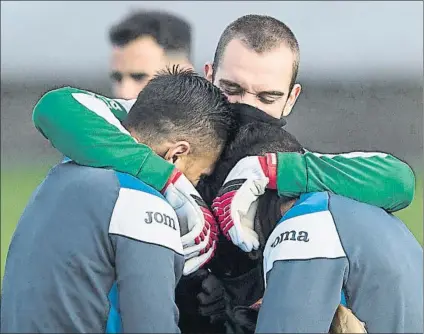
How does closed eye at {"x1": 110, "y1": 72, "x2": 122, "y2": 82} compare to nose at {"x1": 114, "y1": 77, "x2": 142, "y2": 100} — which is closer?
nose at {"x1": 114, "y1": 77, "x2": 142, "y2": 100}

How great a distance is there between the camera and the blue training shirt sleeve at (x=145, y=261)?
1268 millimetres

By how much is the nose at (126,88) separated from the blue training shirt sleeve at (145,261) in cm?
122

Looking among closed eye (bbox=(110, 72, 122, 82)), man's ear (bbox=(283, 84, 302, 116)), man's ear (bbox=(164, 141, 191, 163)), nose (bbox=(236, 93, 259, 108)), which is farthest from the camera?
closed eye (bbox=(110, 72, 122, 82))

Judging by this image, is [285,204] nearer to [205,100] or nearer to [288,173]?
[288,173]

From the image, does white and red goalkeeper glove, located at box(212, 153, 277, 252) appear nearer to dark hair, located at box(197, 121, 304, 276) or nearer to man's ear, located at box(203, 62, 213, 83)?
dark hair, located at box(197, 121, 304, 276)

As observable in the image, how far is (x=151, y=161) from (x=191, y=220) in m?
0.11

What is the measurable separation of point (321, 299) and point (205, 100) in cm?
41

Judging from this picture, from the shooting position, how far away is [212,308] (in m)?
1.52

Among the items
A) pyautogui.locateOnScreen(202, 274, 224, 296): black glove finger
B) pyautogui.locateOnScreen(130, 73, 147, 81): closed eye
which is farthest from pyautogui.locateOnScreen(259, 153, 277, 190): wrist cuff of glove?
pyautogui.locateOnScreen(130, 73, 147, 81): closed eye

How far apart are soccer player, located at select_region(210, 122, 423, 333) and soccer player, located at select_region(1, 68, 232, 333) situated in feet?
0.44

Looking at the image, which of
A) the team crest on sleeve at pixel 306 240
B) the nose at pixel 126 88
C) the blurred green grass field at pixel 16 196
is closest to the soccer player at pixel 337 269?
the team crest on sleeve at pixel 306 240

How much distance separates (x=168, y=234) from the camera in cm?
131

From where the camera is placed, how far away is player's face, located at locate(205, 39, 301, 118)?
169 centimetres

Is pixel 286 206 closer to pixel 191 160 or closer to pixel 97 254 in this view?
pixel 191 160
